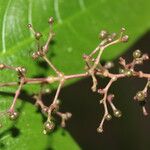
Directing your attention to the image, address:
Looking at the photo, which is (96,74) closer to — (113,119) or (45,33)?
(45,33)

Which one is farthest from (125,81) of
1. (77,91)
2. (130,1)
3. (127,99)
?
(130,1)

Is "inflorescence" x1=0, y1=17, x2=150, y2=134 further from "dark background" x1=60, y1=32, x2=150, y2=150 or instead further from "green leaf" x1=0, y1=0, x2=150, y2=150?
"dark background" x1=60, y1=32, x2=150, y2=150

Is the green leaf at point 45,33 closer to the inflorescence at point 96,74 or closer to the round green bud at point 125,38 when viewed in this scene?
the inflorescence at point 96,74

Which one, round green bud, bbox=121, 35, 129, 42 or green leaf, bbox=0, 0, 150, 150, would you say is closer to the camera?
round green bud, bbox=121, 35, 129, 42

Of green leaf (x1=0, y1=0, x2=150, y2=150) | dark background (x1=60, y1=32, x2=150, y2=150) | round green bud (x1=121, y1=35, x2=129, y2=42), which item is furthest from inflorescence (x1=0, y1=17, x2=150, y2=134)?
dark background (x1=60, y1=32, x2=150, y2=150)

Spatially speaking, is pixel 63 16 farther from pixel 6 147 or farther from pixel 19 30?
pixel 6 147

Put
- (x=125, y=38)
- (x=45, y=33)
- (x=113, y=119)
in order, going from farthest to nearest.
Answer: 1. (x=113, y=119)
2. (x=45, y=33)
3. (x=125, y=38)

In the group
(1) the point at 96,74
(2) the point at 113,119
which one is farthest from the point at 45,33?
(2) the point at 113,119

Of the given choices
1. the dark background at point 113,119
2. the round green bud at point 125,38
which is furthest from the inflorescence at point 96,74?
the dark background at point 113,119
